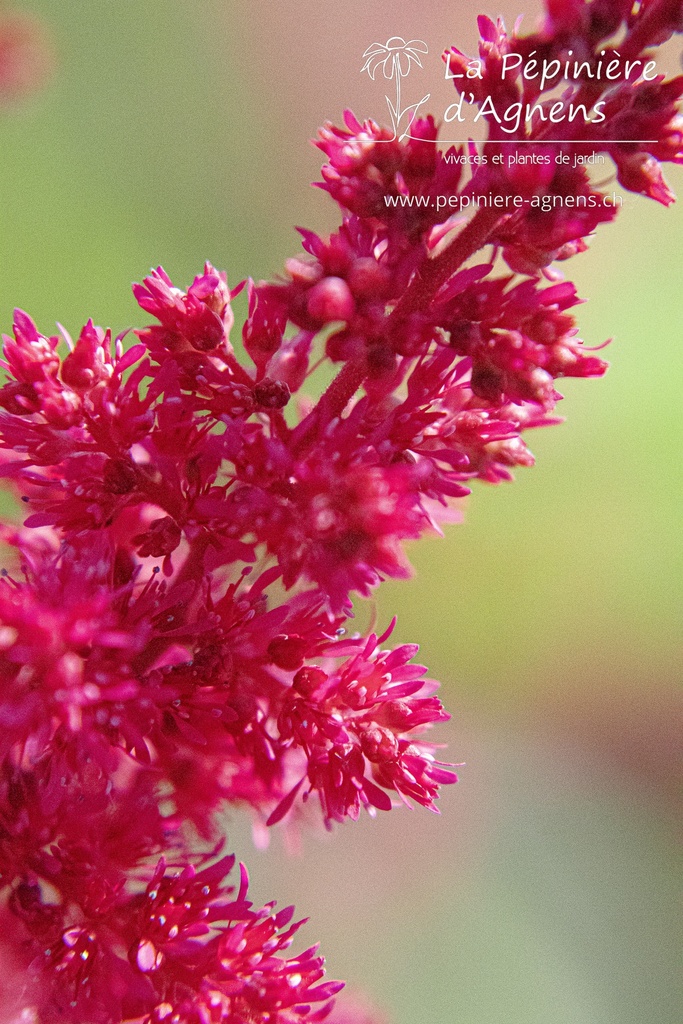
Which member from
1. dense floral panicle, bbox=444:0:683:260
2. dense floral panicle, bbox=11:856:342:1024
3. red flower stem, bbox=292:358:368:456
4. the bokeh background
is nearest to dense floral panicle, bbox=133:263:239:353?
red flower stem, bbox=292:358:368:456

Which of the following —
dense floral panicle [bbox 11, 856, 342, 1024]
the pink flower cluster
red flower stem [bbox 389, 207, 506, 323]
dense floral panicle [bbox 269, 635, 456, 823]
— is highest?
the pink flower cluster

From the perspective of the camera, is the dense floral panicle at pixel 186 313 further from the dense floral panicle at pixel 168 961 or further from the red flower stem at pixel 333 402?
the dense floral panicle at pixel 168 961

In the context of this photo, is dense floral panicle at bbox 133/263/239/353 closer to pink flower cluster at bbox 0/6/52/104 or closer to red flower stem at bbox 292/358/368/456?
red flower stem at bbox 292/358/368/456

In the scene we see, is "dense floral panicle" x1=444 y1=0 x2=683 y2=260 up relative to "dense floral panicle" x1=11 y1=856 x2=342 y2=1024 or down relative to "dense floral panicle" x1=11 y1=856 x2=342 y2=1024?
up

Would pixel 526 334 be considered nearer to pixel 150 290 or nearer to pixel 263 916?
pixel 150 290

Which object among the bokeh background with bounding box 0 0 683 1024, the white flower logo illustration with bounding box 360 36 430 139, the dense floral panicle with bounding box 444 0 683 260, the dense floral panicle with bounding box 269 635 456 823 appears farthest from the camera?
the bokeh background with bounding box 0 0 683 1024

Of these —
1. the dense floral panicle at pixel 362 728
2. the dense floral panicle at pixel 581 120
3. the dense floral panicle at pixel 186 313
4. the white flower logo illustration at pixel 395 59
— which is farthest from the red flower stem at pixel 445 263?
the white flower logo illustration at pixel 395 59

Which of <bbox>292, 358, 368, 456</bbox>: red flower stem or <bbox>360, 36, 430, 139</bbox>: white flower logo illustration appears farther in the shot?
<bbox>360, 36, 430, 139</bbox>: white flower logo illustration

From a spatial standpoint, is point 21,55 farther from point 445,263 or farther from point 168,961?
point 168,961

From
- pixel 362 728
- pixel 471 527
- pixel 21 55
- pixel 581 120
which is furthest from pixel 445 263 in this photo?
pixel 21 55
